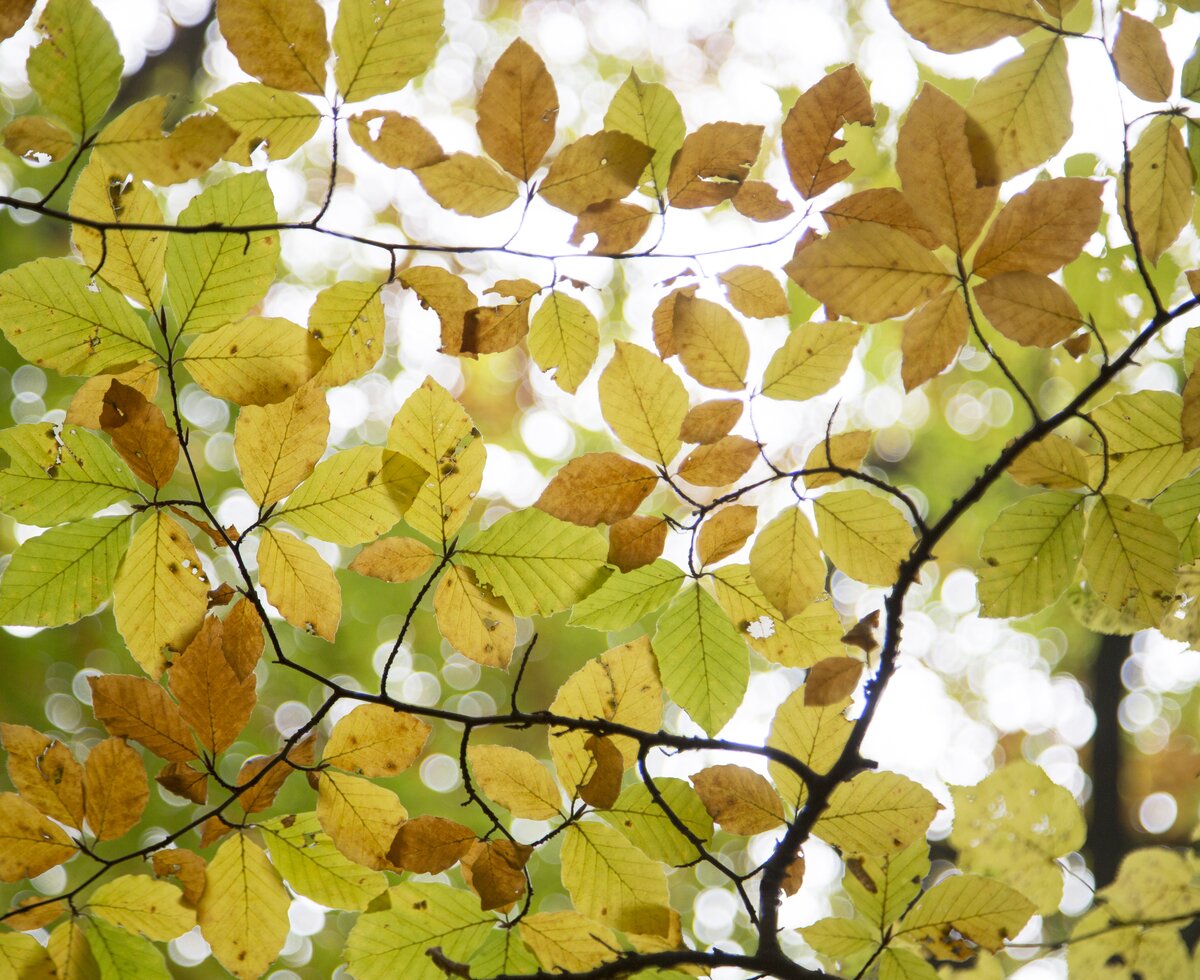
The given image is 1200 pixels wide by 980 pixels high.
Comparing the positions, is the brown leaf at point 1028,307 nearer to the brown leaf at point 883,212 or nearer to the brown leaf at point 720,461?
the brown leaf at point 883,212

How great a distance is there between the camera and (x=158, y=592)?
729mm

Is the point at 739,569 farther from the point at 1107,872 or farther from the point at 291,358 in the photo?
the point at 1107,872

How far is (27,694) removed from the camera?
153 inches

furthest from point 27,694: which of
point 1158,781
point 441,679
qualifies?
point 1158,781

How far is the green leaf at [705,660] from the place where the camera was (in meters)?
0.77

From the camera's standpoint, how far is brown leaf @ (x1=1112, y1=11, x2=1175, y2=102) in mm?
646

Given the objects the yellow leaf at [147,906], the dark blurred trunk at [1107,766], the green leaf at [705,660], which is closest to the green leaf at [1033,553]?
the green leaf at [705,660]

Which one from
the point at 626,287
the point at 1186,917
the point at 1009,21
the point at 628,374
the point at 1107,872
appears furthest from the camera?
the point at 626,287

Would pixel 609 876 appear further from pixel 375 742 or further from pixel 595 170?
pixel 595 170

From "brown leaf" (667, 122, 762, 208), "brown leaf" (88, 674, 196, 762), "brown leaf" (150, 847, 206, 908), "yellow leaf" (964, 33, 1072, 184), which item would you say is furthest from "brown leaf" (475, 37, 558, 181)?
"brown leaf" (150, 847, 206, 908)

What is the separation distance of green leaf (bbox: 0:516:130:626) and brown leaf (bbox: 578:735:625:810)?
0.44 meters

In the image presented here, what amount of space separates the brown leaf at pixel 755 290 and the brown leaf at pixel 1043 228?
185 millimetres

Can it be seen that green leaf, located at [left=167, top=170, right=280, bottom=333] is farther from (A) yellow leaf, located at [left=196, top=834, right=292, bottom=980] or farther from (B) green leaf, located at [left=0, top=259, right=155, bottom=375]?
(A) yellow leaf, located at [left=196, top=834, right=292, bottom=980]

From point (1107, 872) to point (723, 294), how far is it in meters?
3.57
